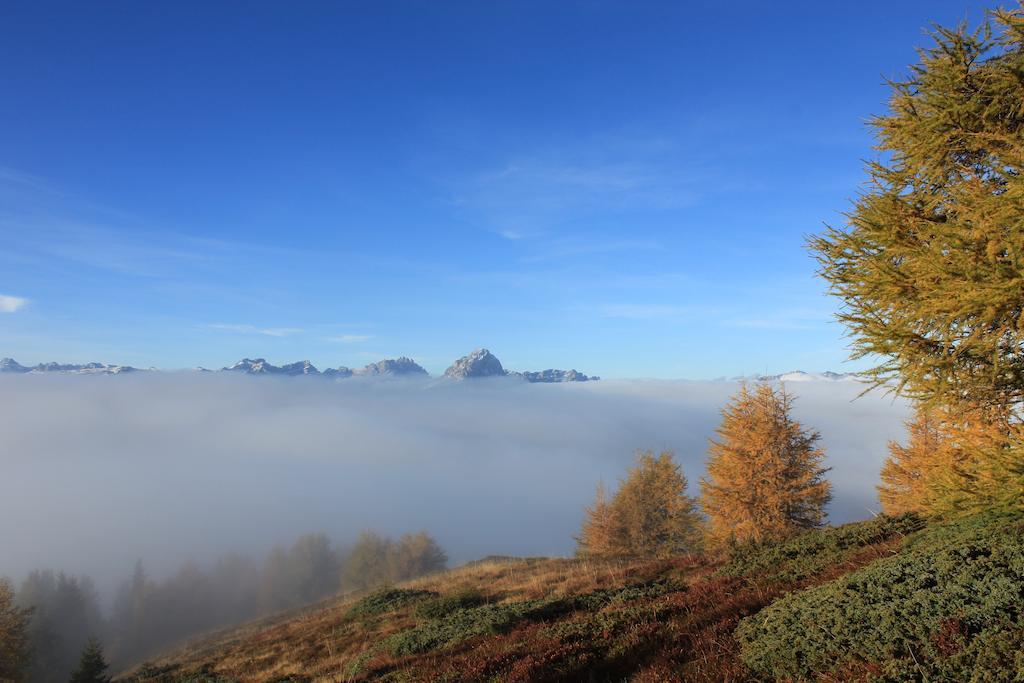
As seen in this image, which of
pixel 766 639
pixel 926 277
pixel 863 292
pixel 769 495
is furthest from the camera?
pixel 769 495

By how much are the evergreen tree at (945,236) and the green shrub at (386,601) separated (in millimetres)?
18043

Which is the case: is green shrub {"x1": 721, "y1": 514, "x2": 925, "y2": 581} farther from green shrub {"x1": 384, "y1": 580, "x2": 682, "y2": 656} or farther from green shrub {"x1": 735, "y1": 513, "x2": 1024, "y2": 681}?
green shrub {"x1": 735, "y1": 513, "x2": 1024, "y2": 681}

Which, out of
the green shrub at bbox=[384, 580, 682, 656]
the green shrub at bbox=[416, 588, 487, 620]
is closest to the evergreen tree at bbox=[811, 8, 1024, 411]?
the green shrub at bbox=[384, 580, 682, 656]

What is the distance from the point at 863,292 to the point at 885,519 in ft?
32.3

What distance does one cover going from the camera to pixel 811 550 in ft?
44.8

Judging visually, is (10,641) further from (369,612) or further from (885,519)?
(885,519)

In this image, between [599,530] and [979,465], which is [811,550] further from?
[599,530]

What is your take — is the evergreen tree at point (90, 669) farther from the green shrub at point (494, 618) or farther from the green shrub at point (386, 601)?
the green shrub at point (494, 618)

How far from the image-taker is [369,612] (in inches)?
747

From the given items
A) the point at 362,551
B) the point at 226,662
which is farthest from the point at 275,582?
the point at 226,662

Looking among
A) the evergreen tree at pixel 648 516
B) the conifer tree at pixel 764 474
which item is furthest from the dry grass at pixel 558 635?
the evergreen tree at pixel 648 516

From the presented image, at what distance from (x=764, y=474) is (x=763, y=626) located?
63.4ft

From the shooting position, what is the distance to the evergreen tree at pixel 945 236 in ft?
24.2

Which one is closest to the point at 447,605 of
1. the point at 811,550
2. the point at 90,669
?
the point at 811,550
